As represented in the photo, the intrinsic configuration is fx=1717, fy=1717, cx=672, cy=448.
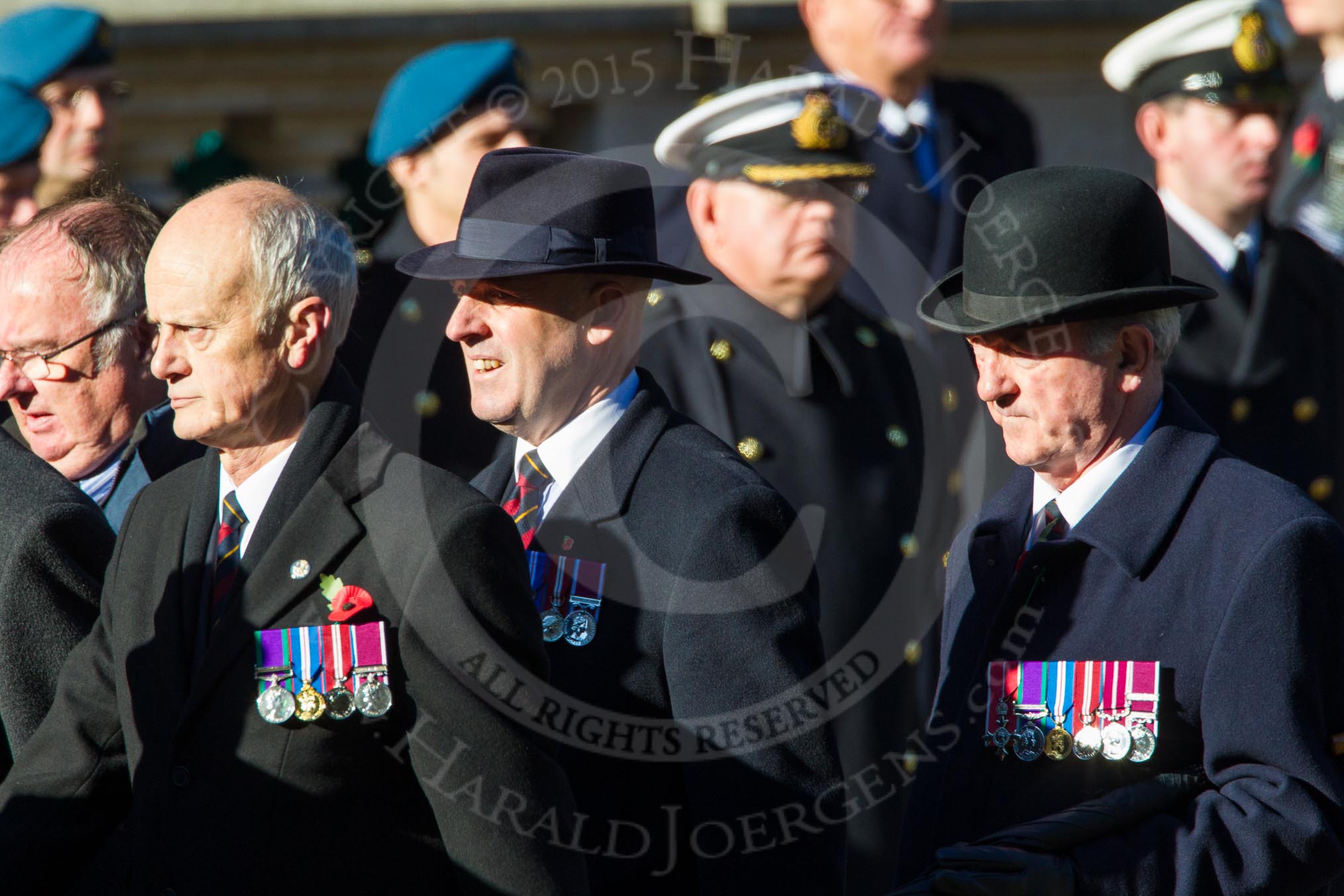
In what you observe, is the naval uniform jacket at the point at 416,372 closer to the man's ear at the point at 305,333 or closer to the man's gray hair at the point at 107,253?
the man's gray hair at the point at 107,253

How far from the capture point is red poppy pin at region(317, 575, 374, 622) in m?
2.61

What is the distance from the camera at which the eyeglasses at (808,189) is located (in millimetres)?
4066

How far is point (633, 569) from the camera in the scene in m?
2.93

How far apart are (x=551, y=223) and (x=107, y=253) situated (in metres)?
1.06

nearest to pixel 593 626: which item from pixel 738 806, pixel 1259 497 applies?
pixel 738 806

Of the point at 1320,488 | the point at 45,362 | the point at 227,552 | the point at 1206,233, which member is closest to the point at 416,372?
the point at 45,362

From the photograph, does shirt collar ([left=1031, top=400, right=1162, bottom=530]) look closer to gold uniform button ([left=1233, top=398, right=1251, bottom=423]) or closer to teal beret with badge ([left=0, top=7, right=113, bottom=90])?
gold uniform button ([left=1233, top=398, right=1251, bottom=423])

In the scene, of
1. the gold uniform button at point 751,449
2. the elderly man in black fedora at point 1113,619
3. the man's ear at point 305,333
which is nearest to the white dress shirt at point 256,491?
the man's ear at point 305,333

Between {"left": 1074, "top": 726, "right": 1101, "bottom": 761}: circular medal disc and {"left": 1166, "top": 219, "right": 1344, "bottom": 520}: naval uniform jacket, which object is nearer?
{"left": 1074, "top": 726, "right": 1101, "bottom": 761}: circular medal disc

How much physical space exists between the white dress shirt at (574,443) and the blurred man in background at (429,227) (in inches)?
44.4

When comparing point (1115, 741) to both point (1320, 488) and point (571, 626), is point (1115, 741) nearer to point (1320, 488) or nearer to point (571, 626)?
point (571, 626)

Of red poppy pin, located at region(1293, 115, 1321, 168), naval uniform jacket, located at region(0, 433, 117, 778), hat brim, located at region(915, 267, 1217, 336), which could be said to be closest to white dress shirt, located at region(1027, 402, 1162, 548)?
hat brim, located at region(915, 267, 1217, 336)

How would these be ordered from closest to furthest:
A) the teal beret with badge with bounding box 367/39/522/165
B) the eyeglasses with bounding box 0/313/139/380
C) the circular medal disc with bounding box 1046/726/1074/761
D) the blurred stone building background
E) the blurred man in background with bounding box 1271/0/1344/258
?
the circular medal disc with bounding box 1046/726/1074/761, the eyeglasses with bounding box 0/313/139/380, the teal beret with badge with bounding box 367/39/522/165, the blurred man in background with bounding box 1271/0/1344/258, the blurred stone building background

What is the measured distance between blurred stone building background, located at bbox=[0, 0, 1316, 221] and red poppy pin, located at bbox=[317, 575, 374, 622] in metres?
4.34
